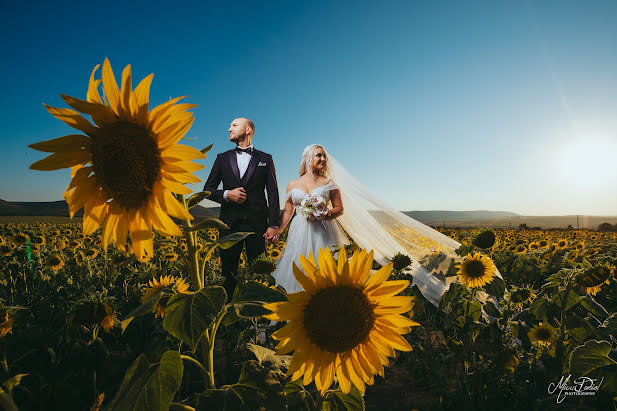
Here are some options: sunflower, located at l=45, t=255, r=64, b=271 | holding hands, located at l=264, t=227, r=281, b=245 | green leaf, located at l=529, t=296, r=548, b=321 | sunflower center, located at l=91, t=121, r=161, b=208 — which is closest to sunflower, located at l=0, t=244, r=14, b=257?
sunflower, located at l=45, t=255, r=64, b=271

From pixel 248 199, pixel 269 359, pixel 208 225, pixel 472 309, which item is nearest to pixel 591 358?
pixel 269 359

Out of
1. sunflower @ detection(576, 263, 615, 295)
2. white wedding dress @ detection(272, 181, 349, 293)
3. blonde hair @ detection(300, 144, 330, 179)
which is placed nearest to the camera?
sunflower @ detection(576, 263, 615, 295)

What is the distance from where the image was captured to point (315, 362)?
1.18 meters

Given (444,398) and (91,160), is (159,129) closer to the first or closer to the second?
(91,160)

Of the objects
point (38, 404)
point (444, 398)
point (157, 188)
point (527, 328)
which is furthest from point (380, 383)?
point (157, 188)

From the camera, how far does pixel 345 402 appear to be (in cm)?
118

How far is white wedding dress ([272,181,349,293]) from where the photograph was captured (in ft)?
16.8

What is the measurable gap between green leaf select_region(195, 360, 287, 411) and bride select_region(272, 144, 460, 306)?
3174 mm

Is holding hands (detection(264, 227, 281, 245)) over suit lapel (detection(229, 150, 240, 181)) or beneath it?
beneath

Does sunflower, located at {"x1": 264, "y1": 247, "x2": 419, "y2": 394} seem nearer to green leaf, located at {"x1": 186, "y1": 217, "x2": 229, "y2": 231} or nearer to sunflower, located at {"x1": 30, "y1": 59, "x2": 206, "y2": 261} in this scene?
green leaf, located at {"x1": 186, "y1": 217, "x2": 229, "y2": 231}

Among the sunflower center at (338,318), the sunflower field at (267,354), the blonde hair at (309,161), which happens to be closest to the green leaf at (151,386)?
the sunflower field at (267,354)

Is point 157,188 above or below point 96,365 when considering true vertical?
above

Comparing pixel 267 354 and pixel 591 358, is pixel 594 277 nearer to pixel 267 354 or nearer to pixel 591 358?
pixel 591 358

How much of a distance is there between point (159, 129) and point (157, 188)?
0.18 meters
